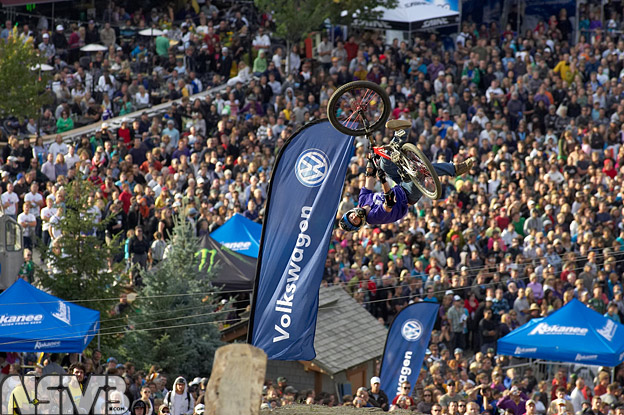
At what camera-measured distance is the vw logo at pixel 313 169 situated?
15.1 meters

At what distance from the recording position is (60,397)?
9.84m

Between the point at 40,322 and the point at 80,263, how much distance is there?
113 inches

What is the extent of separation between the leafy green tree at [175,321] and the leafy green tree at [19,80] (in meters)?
9.04

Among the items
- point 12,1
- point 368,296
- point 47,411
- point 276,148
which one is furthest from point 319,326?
point 12,1

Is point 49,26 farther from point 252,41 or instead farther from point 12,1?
point 252,41

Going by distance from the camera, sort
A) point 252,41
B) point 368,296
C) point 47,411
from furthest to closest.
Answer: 1. point 252,41
2. point 368,296
3. point 47,411

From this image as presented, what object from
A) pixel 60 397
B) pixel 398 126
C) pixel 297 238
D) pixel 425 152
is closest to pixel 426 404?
pixel 297 238

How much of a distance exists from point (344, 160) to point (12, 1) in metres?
21.4

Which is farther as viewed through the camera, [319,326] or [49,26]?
[49,26]

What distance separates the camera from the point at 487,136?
1073 inches

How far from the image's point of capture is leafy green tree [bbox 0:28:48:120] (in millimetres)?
28969

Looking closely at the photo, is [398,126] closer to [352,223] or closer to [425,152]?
[352,223]

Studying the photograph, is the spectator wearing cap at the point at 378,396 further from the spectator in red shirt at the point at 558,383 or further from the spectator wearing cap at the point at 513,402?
the spectator in red shirt at the point at 558,383

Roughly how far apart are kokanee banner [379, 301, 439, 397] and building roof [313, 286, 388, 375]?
1.68 meters
